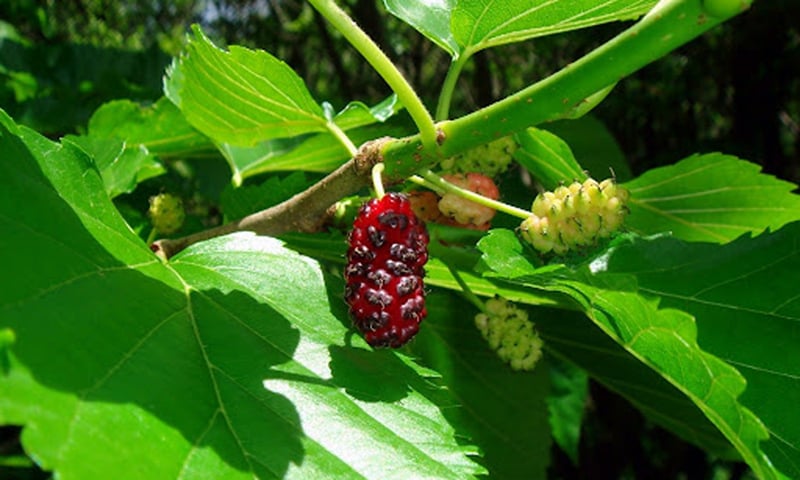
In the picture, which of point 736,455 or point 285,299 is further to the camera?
point 736,455

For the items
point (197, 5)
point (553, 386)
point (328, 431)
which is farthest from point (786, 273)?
point (197, 5)

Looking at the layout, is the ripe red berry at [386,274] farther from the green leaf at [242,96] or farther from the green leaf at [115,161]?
the green leaf at [115,161]

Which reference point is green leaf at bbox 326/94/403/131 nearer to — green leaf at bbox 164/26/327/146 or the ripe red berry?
green leaf at bbox 164/26/327/146

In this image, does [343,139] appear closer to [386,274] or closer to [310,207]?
[310,207]

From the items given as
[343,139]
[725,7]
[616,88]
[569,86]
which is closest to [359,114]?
[343,139]

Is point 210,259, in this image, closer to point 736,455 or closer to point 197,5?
point 736,455

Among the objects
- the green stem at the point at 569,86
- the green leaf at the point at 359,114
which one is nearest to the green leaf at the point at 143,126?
the green leaf at the point at 359,114
